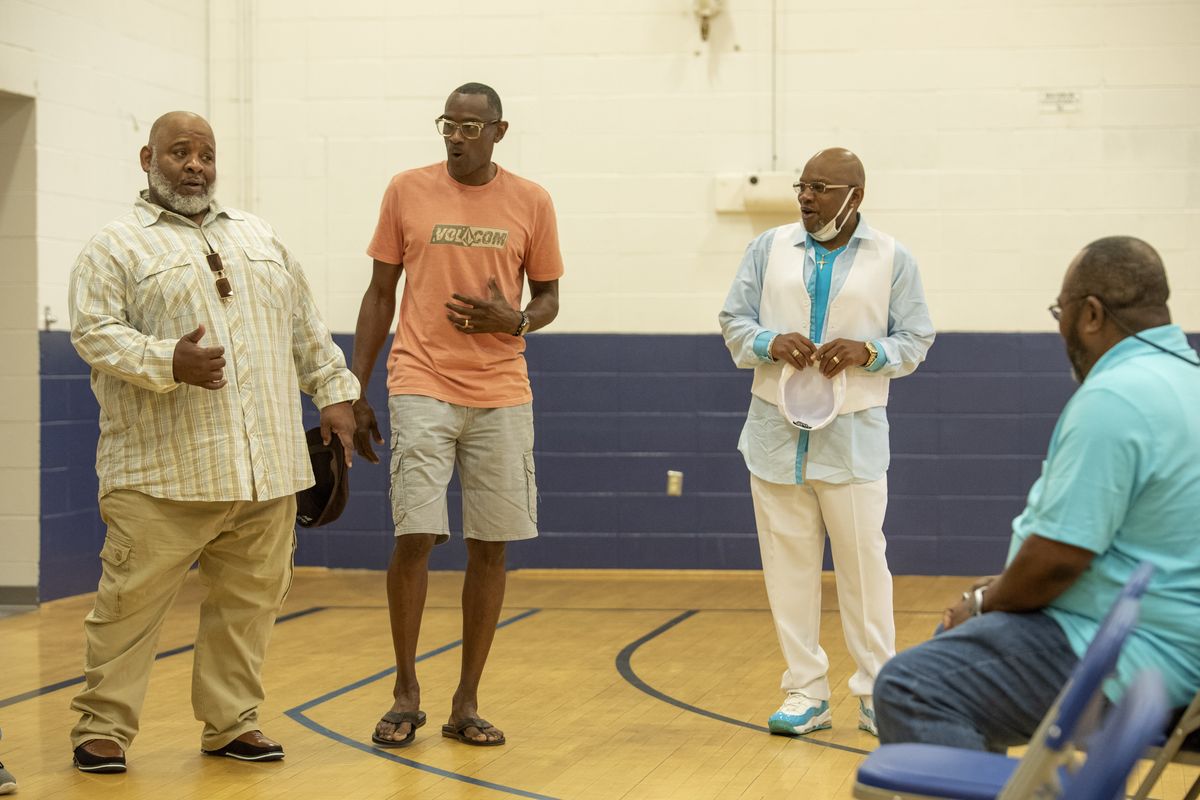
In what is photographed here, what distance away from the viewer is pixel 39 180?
6.40 m

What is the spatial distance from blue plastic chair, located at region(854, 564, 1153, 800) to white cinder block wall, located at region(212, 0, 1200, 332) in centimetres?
525

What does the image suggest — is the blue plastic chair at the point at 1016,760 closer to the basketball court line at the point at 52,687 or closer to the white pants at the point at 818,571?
the white pants at the point at 818,571

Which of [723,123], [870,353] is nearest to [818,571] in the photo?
[870,353]

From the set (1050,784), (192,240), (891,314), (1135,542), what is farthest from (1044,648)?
(192,240)

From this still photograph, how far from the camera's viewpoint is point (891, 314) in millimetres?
4219

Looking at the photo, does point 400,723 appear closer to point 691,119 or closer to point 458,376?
point 458,376

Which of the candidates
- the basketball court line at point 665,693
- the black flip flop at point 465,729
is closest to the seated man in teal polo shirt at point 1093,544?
the basketball court line at point 665,693

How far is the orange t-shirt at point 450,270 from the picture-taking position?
4016 millimetres

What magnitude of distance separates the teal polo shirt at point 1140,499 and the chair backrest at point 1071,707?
16.3 inches

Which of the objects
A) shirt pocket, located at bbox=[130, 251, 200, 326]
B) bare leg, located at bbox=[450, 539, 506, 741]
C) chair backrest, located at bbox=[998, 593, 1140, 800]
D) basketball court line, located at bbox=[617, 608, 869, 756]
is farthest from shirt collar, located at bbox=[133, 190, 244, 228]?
chair backrest, located at bbox=[998, 593, 1140, 800]

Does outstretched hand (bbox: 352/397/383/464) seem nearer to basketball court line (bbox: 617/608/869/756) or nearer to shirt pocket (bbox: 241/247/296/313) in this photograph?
shirt pocket (bbox: 241/247/296/313)

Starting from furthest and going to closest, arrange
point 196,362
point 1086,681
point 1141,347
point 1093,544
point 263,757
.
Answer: point 263,757
point 196,362
point 1141,347
point 1093,544
point 1086,681

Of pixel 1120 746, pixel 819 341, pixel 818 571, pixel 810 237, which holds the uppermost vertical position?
pixel 810 237

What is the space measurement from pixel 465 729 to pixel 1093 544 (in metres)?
2.17
